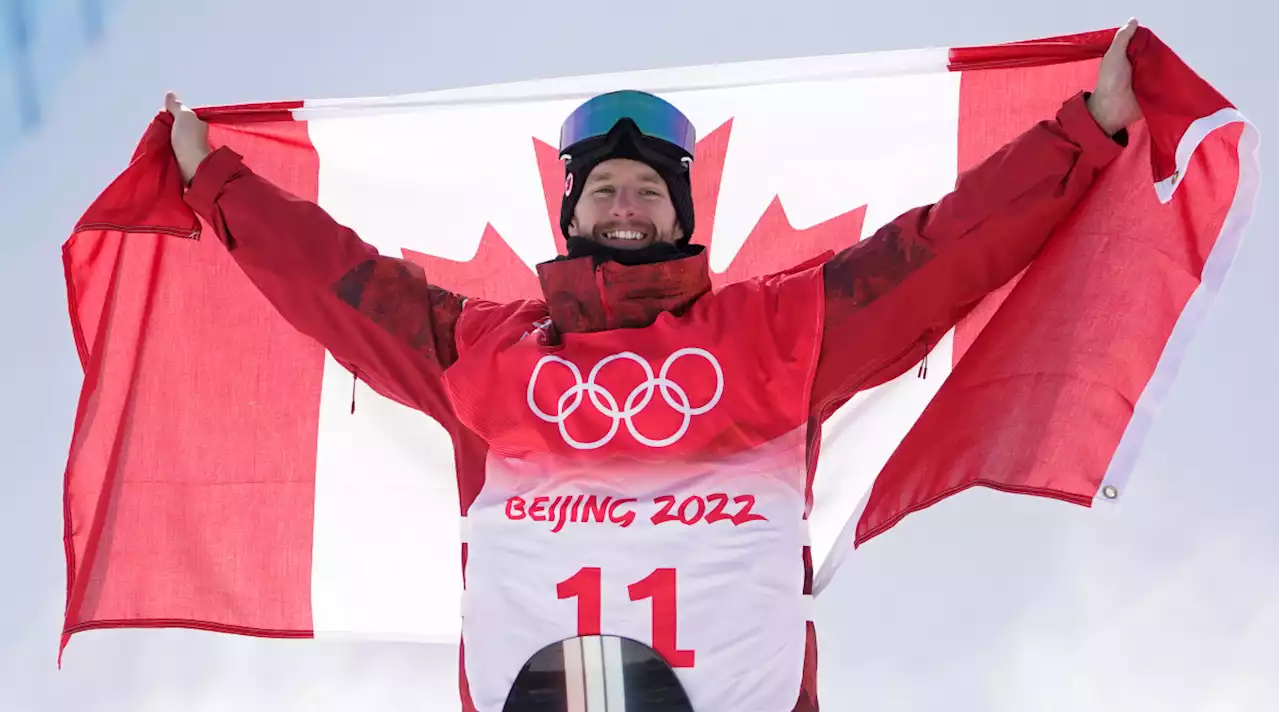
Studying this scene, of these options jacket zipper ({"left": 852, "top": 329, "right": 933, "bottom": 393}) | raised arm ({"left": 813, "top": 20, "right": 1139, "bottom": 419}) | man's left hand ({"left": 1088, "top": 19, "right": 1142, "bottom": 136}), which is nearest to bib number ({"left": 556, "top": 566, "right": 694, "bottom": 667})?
raised arm ({"left": 813, "top": 20, "right": 1139, "bottom": 419})

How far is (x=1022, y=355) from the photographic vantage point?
3646 millimetres

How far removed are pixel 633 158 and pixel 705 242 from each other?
2.06 ft

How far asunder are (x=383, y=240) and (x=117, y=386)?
2.84ft

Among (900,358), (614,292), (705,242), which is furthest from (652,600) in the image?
(705,242)

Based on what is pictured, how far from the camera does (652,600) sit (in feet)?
11.3

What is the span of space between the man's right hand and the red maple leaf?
723mm

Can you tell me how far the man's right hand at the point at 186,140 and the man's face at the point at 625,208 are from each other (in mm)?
1024

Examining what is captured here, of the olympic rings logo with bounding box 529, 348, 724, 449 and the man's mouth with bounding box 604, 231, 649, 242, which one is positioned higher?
the man's mouth with bounding box 604, 231, 649, 242

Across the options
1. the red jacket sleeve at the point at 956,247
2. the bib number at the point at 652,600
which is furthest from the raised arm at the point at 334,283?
the red jacket sleeve at the point at 956,247

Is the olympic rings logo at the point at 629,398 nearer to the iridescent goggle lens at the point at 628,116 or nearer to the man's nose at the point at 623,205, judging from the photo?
the man's nose at the point at 623,205

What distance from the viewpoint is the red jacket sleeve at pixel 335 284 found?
3.84 m

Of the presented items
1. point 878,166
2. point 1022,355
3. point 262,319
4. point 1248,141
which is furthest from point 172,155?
point 1248,141

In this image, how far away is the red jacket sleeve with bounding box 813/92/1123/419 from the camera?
3490mm

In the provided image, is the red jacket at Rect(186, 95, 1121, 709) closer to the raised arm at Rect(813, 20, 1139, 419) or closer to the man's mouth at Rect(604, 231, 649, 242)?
the raised arm at Rect(813, 20, 1139, 419)
